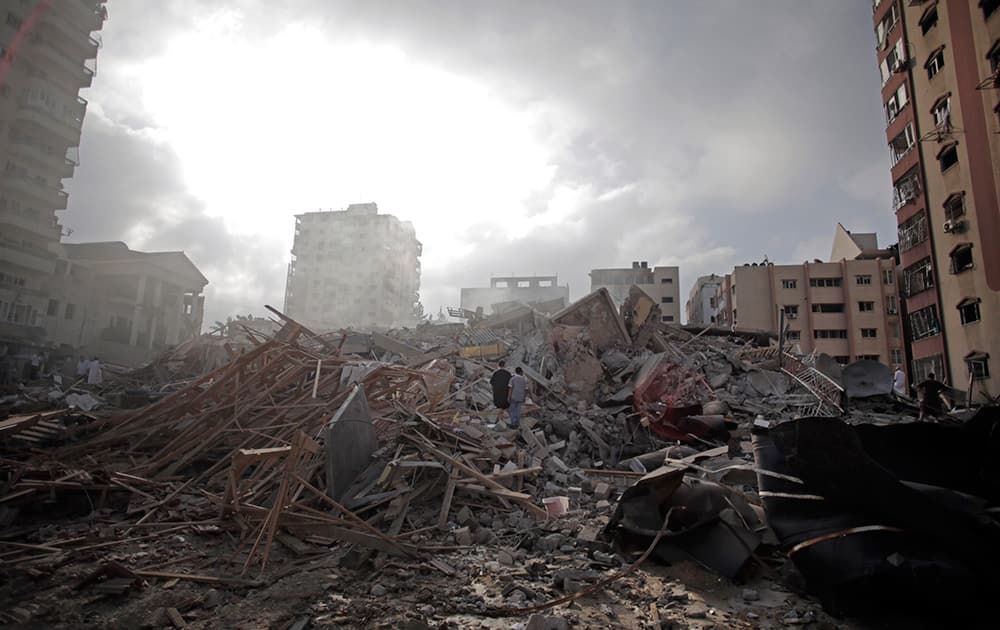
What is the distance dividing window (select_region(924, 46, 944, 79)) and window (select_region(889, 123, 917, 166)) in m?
2.49

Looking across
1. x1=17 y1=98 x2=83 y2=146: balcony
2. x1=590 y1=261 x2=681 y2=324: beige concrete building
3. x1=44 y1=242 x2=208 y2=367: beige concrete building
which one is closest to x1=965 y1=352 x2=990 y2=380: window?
x1=590 y1=261 x2=681 y2=324: beige concrete building

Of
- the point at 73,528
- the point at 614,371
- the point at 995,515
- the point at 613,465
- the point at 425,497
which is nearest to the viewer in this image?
the point at 995,515

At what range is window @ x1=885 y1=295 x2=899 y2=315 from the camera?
3566 cm

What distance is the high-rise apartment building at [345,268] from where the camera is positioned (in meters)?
61.8

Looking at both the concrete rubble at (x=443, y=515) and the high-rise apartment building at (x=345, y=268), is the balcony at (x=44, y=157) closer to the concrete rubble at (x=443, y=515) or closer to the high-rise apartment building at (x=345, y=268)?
the concrete rubble at (x=443, y=515)

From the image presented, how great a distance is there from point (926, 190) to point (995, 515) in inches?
968

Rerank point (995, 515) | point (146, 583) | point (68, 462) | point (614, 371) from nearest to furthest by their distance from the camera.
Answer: point (995, 515), point (146, 583), point (68, 462), point (614, 371)

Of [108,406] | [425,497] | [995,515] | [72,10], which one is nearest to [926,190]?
[995,515]

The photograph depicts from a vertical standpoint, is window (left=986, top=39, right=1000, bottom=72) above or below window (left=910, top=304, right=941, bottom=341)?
above

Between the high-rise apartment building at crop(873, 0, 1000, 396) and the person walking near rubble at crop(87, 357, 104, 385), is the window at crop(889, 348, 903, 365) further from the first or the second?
the person walking near rubble at crop(87, 357, 104, 385)

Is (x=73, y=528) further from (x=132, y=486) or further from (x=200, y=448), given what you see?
(x=200, y=448)

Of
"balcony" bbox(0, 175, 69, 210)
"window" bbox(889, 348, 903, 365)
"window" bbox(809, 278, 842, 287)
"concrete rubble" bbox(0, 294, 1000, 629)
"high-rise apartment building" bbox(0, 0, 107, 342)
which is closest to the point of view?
"concrete rubble" bbox(0, 294, 1000, 629)

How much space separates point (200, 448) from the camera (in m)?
6.89

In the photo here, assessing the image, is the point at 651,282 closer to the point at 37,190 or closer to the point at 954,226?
the point at 954,226
